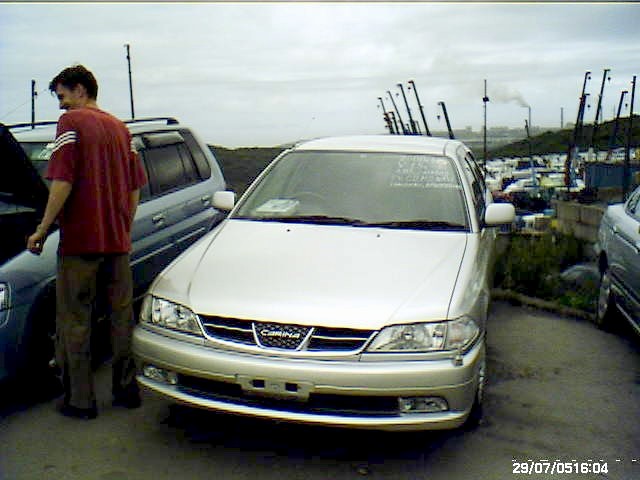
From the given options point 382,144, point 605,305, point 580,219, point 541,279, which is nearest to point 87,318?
point 382,144

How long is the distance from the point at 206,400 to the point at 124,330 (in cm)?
99

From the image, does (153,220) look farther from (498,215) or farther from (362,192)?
(498,215)

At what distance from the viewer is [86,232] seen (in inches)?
167

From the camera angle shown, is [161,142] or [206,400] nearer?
[206,400]

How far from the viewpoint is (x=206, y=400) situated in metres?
3.74

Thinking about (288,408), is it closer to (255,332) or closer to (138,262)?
(255,332)

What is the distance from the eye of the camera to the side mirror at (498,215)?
196 inches

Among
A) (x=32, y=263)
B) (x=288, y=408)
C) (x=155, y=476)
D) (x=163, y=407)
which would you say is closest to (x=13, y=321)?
(x=32, y=263)

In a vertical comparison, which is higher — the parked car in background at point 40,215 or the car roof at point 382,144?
the car roof at point 382,144

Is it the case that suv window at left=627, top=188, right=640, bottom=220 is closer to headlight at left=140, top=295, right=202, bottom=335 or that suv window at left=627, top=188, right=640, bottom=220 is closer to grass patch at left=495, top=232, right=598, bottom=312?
grass patch at left=495, top=232, right=598, bottom=312

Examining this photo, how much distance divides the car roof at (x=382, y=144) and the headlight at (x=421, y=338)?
2066 mm

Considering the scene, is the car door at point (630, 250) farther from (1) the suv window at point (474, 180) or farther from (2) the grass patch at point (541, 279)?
(2) the grass patch at point (541, 279)

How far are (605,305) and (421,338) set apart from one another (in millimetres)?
3559

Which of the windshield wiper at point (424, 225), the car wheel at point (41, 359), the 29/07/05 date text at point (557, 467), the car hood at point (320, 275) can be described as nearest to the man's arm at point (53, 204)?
the car wheel at point (41, 359)
